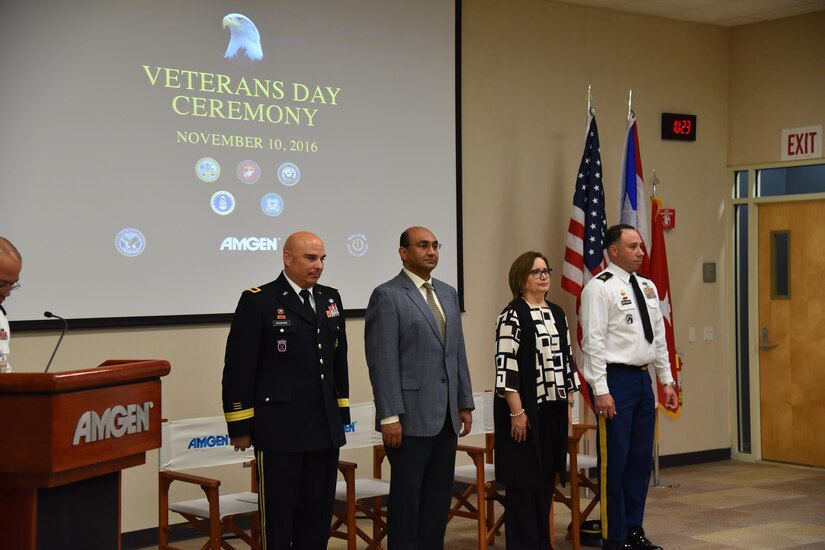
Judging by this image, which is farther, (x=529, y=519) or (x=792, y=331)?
Result: (x=792, y=331)

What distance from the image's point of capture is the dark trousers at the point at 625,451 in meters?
5.38

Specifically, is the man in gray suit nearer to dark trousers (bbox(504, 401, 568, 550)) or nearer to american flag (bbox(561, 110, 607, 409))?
dark trousers (bbox(504, 401, 568, 550))

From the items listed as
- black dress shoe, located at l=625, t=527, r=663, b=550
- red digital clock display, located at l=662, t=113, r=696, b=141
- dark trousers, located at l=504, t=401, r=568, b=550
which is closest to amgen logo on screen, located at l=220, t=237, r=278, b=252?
dark trousers, located at l=504, t=401, r=568, b=550

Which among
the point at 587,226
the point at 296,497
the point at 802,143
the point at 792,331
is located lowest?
the point at 296,497

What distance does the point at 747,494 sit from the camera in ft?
23.6

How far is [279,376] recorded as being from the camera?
4.36m

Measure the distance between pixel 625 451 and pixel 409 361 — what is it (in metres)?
1.41

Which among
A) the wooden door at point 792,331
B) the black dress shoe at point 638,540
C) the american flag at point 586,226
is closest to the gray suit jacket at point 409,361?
the black dress shoe at point 638,540

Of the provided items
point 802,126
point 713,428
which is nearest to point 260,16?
point 802,126

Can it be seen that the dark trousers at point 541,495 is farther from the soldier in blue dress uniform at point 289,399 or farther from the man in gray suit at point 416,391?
the soldier in blue dress uniform at point 289,399

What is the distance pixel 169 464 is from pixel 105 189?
4.96ft

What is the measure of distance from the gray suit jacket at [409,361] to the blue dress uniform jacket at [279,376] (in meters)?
0.24

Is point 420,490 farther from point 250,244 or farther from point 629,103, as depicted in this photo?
point 629,103

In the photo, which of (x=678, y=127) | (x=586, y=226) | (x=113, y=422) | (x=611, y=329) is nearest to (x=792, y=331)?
(x=678, y=127)
